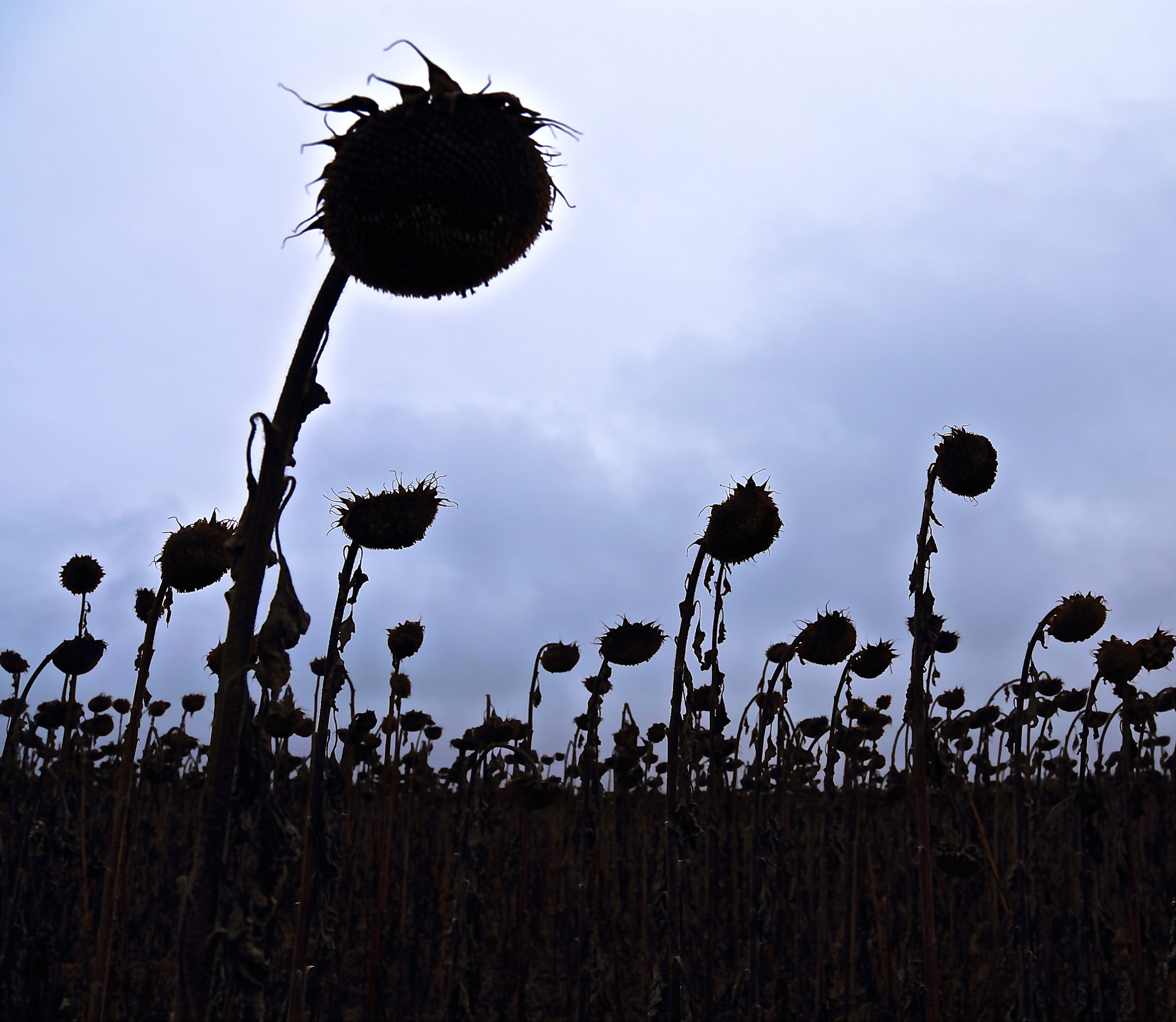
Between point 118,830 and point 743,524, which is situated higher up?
point 743,524

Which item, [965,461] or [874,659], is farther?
[874,659]

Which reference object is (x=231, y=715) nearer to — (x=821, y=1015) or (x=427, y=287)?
(x=427, y=287)

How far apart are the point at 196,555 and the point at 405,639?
2722 mm

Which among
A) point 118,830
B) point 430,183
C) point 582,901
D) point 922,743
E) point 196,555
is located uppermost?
point 430,183

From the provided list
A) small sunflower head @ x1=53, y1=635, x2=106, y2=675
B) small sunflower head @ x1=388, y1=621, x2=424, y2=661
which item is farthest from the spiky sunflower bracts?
small sunflower head @ x1=53, y1=635, x2=106, y2=675

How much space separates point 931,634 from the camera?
14.5 ft

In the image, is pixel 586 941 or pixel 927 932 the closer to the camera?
pixel 927 932

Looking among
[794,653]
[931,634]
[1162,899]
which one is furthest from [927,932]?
[1162,899]

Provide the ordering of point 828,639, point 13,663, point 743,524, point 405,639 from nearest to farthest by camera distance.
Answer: point 743,524, point 828,639, point 405,639, point 13,663

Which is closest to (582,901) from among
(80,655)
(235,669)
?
(80,655)

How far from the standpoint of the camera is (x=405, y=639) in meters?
6.95

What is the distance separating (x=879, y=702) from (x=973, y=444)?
796cm

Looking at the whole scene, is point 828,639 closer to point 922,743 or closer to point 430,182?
point 922,743

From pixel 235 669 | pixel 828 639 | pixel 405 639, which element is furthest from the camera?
pixel 405 639
